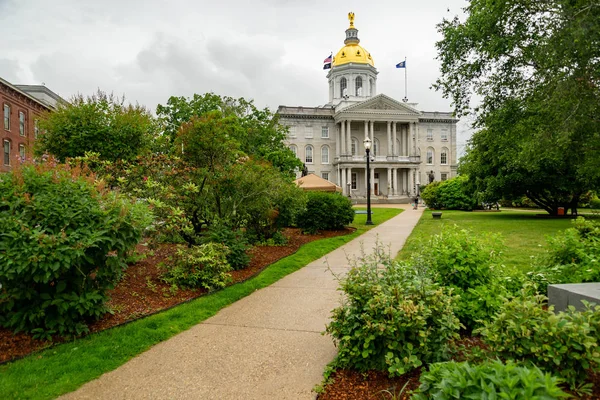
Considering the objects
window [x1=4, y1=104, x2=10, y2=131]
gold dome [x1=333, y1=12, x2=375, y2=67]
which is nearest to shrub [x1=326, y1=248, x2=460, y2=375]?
window [x1=4, y1=104, x2=10, y2=131]

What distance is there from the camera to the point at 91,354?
433cm

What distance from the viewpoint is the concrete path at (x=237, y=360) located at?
358cm

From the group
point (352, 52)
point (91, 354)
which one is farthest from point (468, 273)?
point (352, 52)

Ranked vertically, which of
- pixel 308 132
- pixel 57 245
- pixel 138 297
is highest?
pixel 308 132

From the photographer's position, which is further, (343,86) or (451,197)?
(343,86)

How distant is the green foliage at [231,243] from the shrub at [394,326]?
528cm

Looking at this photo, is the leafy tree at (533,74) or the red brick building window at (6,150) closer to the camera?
the leafy tree at (533,74)

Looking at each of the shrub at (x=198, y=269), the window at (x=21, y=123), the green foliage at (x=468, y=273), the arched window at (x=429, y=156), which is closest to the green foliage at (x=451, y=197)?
the arched window at (x=429, y=156)

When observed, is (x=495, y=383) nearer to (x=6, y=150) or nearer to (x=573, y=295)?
(x=573, y=295)

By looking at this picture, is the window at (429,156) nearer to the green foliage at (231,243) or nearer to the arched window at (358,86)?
the arched window at (358,86)

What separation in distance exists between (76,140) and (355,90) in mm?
64898

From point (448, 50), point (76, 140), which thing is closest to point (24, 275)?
point (76, 140)

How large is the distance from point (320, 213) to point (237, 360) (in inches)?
488

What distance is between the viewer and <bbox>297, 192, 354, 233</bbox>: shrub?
16.4m
